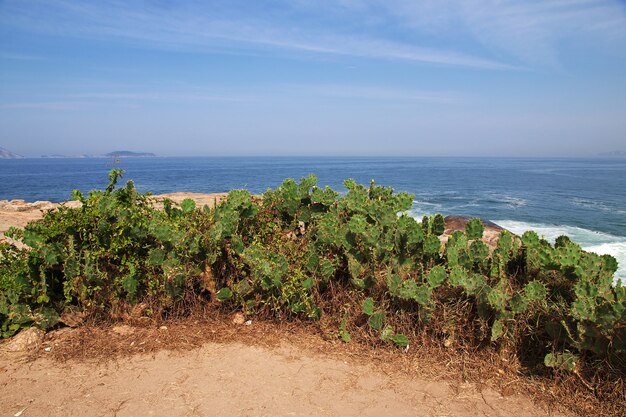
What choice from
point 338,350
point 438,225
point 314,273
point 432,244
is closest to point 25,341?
point 314,273

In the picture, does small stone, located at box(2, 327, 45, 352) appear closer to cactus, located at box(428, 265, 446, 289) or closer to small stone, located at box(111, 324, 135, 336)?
small stone, located at box(111, 324, 135, 336)

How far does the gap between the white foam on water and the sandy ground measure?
1206 cm

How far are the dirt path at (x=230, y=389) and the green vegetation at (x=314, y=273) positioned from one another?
600mm

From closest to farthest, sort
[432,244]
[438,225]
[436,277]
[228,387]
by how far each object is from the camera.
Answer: [228,387] < [436,277] < [432,244] < [438,225]

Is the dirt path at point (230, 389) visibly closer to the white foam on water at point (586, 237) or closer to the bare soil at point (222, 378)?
the bare soil at point (222, 378)

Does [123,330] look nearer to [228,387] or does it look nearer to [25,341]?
[25,341]

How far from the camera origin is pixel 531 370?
14.1ft

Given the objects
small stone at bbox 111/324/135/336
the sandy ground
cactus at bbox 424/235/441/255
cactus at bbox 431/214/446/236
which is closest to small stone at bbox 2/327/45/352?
the sandy ground

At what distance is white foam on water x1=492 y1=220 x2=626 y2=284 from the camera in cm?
1704

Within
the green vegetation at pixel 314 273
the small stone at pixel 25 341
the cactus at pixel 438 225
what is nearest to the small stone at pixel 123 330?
the green vegetation at pixel 314 273

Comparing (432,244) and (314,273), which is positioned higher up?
(432,244)

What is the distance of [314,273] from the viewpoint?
17.8ft

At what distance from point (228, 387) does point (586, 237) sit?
21438 millimetres

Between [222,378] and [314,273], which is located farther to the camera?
[314,273]
